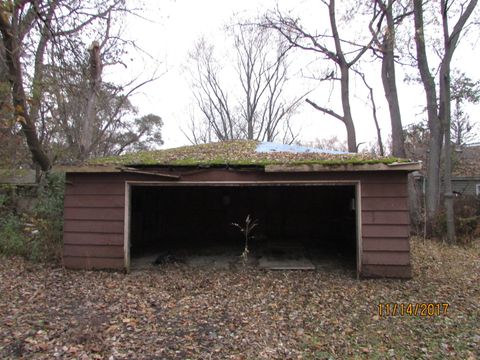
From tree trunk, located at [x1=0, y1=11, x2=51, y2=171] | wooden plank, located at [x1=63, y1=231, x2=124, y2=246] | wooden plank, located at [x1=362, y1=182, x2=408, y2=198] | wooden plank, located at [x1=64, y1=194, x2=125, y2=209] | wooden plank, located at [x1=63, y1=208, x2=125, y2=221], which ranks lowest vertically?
wooden plank, located at [x1=63, y1=231, x2=124, y2=246]

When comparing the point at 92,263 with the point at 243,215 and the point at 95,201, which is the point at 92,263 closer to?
the point at 95,201

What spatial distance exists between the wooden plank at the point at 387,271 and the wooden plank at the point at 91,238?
447 cm

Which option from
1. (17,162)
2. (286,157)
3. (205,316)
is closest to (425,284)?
(286,157)

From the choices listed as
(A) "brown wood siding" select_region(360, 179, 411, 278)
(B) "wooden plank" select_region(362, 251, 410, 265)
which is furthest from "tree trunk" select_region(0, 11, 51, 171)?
(B) "wooden plank" select_region(362, 251, 410, 265)

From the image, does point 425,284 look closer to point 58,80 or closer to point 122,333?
point 122,333

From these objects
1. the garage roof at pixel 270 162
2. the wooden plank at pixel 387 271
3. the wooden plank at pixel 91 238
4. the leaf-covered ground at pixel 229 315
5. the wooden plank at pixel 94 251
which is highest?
the garage roof at pixel 270 162

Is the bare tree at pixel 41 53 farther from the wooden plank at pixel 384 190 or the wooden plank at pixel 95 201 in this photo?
the wooden plank at pixel 384 190

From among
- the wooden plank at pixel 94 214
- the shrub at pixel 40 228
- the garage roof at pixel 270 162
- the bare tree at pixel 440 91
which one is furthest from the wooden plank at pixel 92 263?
the bare tree at pixel 440 91

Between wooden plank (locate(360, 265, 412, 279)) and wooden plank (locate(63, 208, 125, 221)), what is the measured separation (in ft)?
14.9

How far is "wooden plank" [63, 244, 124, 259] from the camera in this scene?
21.1 ft

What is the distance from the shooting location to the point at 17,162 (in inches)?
336

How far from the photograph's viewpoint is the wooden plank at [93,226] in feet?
21.1

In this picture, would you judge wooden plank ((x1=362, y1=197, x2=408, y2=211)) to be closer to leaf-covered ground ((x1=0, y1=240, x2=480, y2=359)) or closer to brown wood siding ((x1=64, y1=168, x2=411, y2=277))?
brown wood siding ((x1=64, y1=168, x2=411, y2=277))

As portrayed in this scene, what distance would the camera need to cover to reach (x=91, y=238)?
6512mm
